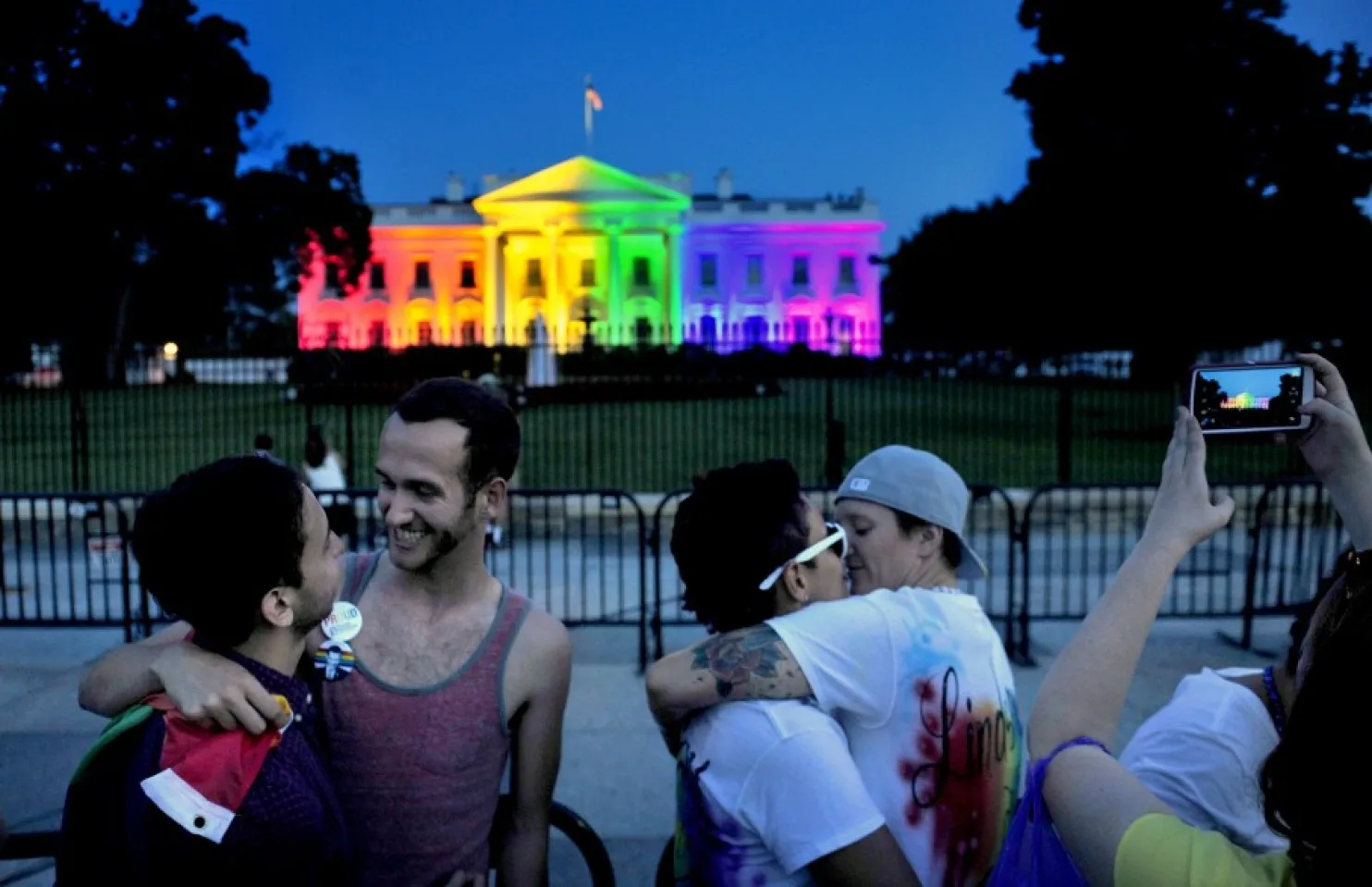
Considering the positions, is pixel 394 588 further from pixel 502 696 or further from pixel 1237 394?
pixel 1237 394

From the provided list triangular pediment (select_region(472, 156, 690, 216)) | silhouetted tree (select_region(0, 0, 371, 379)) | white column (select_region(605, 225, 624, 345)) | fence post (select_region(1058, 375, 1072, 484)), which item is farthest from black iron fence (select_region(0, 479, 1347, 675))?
white column (select_region(605, 225, 624, 345))

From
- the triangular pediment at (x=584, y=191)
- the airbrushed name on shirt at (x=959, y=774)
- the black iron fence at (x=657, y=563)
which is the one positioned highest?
the triangular pediment at (x=584, y=191)

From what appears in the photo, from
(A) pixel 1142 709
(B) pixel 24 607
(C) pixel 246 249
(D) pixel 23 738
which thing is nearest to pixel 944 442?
(A) pixel 1142 709

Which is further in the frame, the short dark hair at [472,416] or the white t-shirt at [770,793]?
the short dark hair at [472,416]

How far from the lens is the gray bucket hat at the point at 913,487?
2.52m

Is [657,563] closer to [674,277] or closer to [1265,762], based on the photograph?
[1265,762]

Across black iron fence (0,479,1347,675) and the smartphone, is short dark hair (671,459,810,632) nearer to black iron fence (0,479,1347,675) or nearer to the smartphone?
the smartphone

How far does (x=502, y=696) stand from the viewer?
7.36ft

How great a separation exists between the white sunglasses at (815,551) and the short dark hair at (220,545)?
2.93 ft

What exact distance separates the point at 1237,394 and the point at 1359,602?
26.0 inches

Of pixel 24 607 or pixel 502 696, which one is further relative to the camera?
pixel 24 607

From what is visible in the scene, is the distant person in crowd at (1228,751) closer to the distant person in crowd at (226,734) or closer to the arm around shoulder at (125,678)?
the distant person in crowd at (226,734)

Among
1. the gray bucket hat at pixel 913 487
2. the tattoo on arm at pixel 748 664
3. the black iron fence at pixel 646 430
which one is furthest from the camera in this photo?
the black iron fence at pixel 646 430

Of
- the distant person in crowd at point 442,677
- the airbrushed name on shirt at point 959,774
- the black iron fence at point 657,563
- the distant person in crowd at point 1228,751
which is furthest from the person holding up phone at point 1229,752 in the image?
the black iron fence at point 657,563
